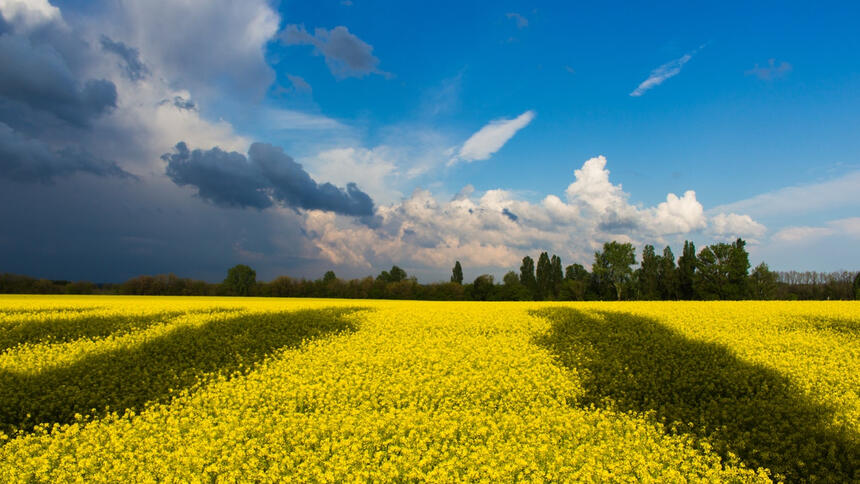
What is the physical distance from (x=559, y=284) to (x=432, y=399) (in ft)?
331

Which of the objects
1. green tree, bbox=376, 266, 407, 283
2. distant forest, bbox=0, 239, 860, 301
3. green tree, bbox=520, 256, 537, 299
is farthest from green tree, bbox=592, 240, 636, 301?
green tree, bbox=376, 266, 407, 283

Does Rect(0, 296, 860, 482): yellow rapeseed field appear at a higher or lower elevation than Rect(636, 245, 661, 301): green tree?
lower

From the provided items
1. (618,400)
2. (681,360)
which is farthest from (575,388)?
(681,360)

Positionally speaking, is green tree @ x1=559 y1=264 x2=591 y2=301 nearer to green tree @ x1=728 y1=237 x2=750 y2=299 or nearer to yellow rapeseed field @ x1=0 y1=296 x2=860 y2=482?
green tree @ x1=728 y1=237 x2=750 y2=299

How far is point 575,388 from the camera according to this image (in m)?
19.1

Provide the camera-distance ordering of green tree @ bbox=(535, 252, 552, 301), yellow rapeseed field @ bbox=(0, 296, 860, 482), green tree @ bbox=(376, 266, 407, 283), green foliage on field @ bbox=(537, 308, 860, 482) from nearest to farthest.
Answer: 1. yellow rapeseed field @ bbox=(0, 296, 860, 482)
2. green foliage on field @ bbox=(537, 308, 860, 482)
3. green tree @ bbox=(535, 252, 552, 301)
4. green tree @ bbox=(376, 266, 407, 283)

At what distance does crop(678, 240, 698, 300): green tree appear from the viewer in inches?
3671

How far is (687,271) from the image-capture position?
93812 mm

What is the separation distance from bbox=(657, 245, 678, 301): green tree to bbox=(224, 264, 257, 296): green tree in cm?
9412

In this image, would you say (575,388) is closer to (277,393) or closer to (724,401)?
(724,401)

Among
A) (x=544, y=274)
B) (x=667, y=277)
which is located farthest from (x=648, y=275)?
(x=544, y=274)

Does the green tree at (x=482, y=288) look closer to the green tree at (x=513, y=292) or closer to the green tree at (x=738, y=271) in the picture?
the green tree at (x=513, y=292)

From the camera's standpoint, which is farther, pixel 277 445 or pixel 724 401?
pixel 724 401

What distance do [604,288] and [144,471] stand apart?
4343 inches
